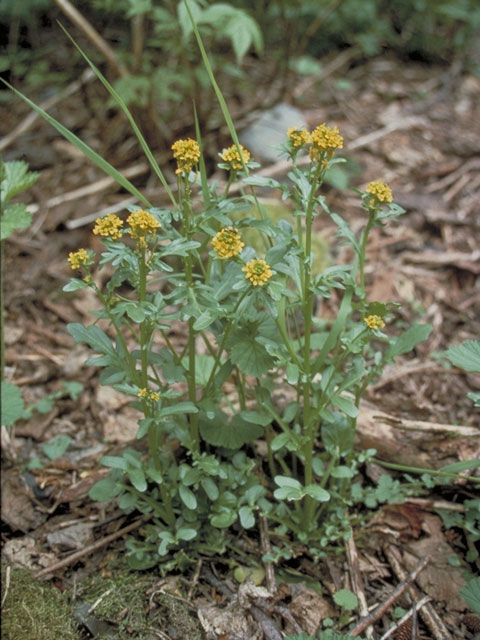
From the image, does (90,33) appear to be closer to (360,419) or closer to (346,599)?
(360,419)

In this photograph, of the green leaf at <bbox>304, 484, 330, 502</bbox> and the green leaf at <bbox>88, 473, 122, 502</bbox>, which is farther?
the green leaf at <bbox>88, 473, 122, 502</bbox>

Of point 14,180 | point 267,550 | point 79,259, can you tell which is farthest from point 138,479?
point 14,180

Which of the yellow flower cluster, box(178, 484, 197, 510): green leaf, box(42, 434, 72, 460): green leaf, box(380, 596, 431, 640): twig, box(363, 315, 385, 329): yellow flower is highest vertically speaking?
box(363, 315, 385, 329): yellow flower

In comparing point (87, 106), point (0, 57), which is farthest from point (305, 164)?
point (0, 57)

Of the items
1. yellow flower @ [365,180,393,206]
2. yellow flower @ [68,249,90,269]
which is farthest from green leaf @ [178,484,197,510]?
yellow flower @ [365,180,393,206]

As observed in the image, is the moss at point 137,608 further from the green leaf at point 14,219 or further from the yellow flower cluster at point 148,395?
the green leaf at point 14,219

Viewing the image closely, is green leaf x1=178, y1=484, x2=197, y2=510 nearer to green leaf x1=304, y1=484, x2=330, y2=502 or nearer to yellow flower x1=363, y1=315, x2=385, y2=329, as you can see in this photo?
green leaf x1=304, y1=484, x2=330, y2=502
